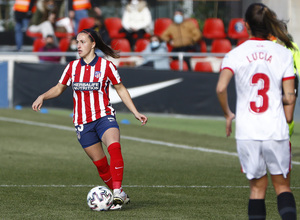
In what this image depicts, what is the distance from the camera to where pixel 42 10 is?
25297 millimetres

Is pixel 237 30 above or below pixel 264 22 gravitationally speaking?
below

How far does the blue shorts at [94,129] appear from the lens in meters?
7.56

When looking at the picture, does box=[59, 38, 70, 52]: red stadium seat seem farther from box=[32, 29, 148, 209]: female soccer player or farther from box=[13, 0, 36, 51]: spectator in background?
box=[32, 29, 148, 209]: female soccer player

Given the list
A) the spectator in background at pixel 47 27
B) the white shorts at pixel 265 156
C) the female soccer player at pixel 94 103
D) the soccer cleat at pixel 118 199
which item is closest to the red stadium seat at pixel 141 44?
the spectator in background at pixel 47 27

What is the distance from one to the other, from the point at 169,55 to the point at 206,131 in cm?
319

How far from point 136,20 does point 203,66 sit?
491 cm

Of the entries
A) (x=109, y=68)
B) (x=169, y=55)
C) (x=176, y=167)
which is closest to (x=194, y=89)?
(x=169, y=55)

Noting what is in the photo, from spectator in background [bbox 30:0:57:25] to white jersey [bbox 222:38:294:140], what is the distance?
20.5 metres

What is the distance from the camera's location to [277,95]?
5445 millimetres

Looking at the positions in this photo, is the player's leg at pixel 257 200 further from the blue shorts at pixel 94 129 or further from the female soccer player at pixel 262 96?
the blue shorts at pixel 94 129

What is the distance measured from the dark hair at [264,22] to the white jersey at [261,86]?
11 centimetres

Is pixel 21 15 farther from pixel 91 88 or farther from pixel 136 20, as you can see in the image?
pixel 91 88

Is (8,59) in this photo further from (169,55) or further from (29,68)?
(169,55)

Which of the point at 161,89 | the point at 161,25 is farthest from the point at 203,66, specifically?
the point at 161,25
